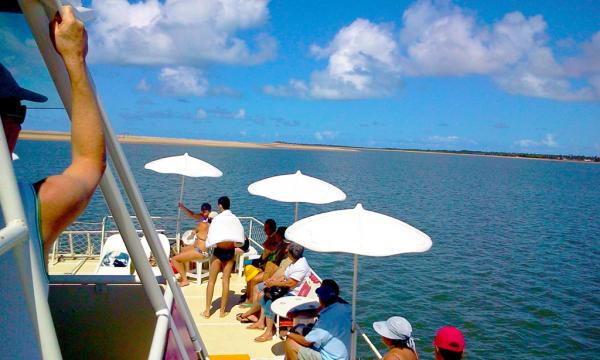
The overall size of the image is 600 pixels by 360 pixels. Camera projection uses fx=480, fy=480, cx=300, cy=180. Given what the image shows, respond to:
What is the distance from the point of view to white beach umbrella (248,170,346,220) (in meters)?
8.41

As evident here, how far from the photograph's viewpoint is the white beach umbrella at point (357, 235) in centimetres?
531

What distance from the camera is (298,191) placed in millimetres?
8586

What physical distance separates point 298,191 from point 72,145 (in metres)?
7.36

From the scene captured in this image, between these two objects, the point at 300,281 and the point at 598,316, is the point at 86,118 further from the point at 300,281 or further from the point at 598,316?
the point at 598,316

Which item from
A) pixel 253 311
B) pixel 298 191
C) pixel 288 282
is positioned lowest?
pixel 253 311

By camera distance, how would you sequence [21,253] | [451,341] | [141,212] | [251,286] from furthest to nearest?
[251,286]
[451,341]
[141,212]
[21,253]

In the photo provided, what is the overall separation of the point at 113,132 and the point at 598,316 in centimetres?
1680

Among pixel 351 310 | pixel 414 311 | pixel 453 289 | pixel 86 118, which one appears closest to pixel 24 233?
pixel 86 118

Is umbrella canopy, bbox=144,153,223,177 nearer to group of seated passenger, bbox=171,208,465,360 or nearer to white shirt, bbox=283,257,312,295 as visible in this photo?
group of seated passenger, bbox=171,208,465,360

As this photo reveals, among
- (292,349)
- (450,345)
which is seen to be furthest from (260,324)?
(450,345)

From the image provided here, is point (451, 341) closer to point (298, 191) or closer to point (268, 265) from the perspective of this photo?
point (268, 265)

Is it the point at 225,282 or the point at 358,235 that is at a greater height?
the point at 358,235

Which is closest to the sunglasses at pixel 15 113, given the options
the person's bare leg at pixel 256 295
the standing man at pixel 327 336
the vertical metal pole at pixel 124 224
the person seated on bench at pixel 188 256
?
the vertical metal pole at pixel 124 224

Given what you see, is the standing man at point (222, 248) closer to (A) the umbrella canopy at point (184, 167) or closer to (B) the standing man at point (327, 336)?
(B) the standing man at point (327, 336)
